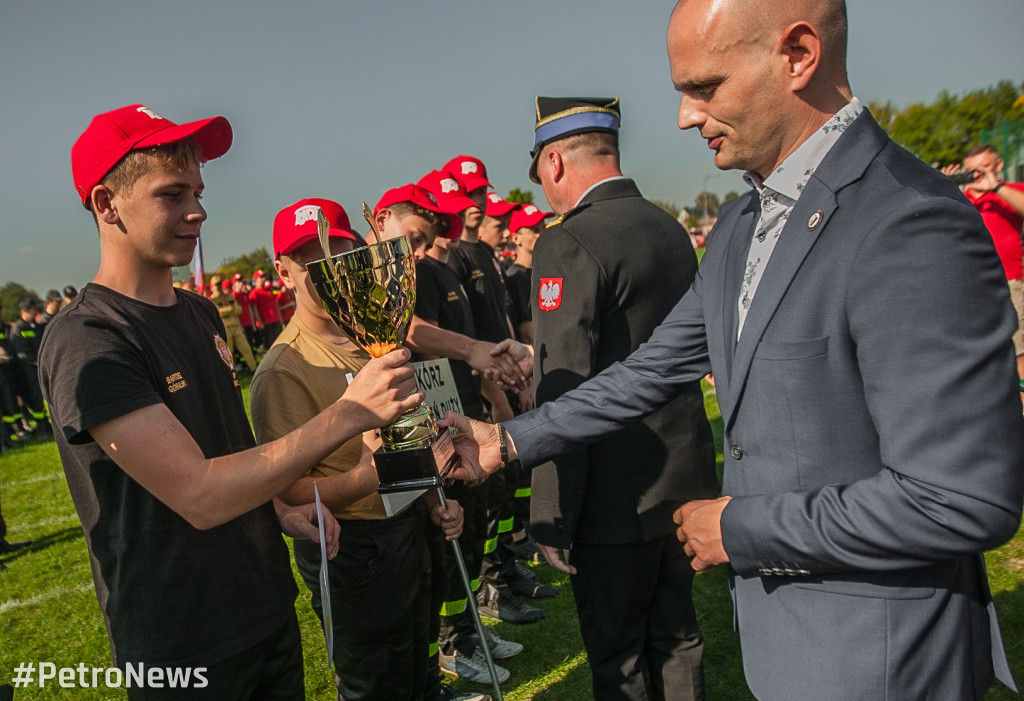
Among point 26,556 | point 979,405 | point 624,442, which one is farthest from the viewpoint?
point 26,556

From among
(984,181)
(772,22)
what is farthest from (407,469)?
(984,181)

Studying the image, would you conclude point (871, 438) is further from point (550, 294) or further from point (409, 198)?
point (409, 198)

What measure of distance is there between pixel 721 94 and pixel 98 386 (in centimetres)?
170

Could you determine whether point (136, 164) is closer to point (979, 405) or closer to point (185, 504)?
point (185, 504)

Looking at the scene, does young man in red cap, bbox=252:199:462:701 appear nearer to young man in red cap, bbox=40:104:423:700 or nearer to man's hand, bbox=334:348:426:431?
young man in red cap, bbox=40:104:423:700

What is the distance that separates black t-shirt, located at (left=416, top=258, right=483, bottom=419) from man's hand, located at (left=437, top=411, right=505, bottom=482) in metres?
1.96

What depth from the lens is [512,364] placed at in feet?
11.7

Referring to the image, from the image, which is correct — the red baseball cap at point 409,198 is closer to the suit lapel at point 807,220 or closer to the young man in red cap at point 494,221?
the suit lapel at point 807,220

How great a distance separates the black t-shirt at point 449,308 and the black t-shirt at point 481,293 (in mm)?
683

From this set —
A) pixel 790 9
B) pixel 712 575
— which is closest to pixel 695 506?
pixel 790 9

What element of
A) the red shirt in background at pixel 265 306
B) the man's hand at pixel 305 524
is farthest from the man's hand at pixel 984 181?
the red shirt in background at pixel 265 306

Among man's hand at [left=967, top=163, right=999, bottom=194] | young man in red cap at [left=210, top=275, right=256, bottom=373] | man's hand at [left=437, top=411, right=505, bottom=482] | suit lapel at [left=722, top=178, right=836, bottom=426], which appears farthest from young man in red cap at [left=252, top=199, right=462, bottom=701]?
young man in red cap at [left=210, top=275, right=256, bottom=373]

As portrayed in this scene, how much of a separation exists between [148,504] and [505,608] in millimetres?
3449

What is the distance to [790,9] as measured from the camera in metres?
1.54
